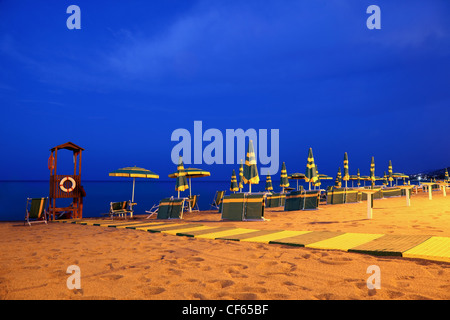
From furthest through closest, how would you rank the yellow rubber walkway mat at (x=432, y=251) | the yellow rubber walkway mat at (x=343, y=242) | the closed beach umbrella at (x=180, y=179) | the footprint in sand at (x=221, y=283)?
the closed beach umbrella at (x=180, y=179), the yellow rubber walkway mat at (x=343, y=242), the yellow rubber walkway mat at (x=432, y=251), the footprint in sand at (x=221, y=283)

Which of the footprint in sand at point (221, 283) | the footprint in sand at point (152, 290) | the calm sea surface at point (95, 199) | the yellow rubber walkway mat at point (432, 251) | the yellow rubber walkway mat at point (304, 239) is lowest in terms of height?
the calm sea surface at point (95, 199)

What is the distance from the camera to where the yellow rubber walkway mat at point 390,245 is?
3.94 metres

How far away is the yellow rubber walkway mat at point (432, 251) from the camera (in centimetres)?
358

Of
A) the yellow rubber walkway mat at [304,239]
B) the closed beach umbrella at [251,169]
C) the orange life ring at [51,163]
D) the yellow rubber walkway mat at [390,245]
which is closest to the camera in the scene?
the yellow rubber walkway mat at [390,245]

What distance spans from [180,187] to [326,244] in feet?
29.2

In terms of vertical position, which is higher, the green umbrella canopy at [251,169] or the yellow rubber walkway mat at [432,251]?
the green umbrella canopy at [251,169]

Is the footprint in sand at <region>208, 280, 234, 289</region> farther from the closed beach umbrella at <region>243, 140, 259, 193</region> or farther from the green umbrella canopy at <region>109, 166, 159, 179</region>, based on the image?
the green umbrella canopy at <region>109, 166, 159, 179</region>

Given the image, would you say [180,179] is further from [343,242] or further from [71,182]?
[343,242]

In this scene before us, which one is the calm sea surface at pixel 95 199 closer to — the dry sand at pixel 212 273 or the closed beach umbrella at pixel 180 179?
the closed beach umbrella at pixel 180 179

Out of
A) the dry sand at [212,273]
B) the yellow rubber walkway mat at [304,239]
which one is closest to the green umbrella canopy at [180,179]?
the dry sand at [212,273]

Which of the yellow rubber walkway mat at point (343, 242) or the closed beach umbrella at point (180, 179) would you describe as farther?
the closed beach umbrella at point (180, 179)

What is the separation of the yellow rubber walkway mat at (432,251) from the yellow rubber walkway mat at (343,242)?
815 mm

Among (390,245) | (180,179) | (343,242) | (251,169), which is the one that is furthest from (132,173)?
(390,245)
